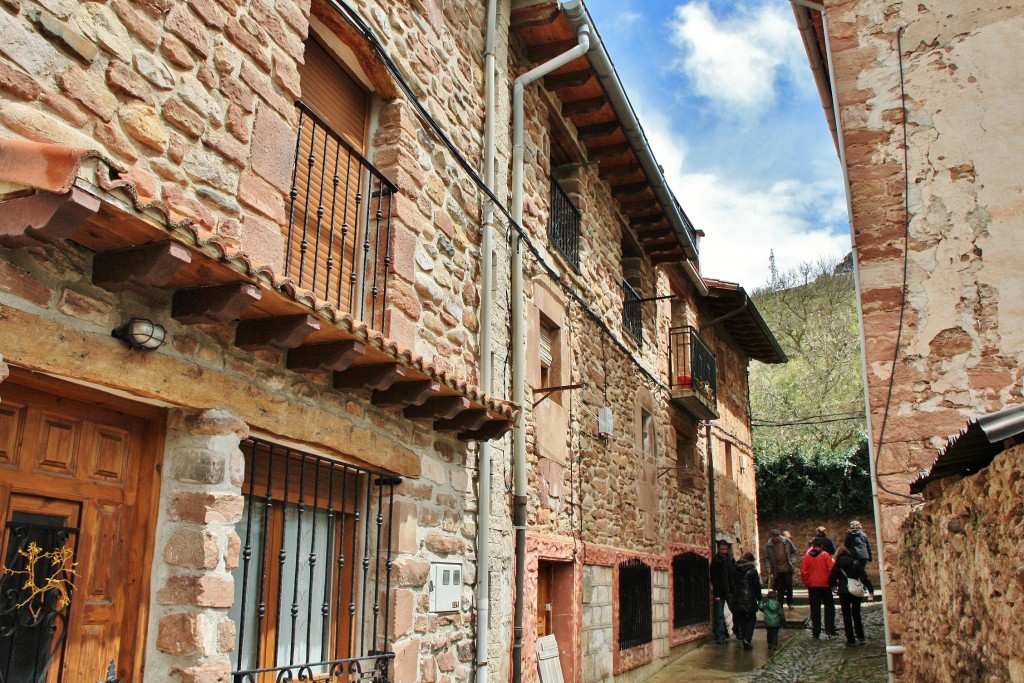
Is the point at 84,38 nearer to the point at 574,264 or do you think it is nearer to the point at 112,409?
the point at 112,409

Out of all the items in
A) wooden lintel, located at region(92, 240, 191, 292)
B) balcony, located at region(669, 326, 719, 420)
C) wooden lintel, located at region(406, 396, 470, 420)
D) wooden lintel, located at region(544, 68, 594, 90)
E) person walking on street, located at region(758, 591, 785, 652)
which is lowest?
person walking on street, located at region(758, 591, 785, 652)

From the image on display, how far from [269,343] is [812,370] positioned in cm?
2342

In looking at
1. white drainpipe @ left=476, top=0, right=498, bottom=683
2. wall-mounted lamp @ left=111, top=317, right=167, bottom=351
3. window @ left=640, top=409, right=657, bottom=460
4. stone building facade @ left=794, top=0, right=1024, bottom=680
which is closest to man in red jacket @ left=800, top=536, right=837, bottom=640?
window @ left=640, top=409, right=657, bottom=460

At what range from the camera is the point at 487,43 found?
20.9ft

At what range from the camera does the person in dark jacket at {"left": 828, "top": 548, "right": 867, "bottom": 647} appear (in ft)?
33.3

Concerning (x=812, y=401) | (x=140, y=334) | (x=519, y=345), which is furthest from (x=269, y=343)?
(x=812, y=401)

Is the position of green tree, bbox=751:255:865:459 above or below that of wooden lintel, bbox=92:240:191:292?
above

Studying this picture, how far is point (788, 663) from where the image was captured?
9359mm

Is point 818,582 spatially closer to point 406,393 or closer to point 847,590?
point 847,590

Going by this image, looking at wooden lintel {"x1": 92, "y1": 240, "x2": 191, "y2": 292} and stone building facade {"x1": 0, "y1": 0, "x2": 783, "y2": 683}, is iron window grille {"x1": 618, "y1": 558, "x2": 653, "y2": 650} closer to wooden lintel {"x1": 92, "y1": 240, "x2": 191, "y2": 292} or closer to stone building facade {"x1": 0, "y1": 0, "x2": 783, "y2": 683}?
stone building facade {"x1": 0, "y1": 0, "x2": 783, "y2": 683}

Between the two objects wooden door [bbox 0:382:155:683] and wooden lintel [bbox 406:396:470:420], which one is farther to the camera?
wooden lintel [bbox 406:396:470:420]

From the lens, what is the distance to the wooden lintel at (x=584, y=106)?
26.8ft

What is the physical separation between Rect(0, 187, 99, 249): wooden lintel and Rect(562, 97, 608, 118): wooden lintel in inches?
252

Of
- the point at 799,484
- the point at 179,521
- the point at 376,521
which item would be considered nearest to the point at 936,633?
the point at 376,521
